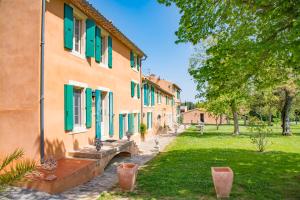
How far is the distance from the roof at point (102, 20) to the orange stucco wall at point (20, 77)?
7.30 ft

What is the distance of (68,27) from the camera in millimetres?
10555

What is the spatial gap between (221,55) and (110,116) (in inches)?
305

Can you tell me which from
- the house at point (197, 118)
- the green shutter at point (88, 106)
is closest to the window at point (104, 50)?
the green shutter at point (88, 106)

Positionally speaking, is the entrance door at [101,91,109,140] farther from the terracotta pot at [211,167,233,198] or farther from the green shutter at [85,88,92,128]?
the terracotta pot at [211,167,233,198]

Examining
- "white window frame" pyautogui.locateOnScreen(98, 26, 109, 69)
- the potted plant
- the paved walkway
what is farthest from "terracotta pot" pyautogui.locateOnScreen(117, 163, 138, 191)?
"white window frame" pyautogui.locateOnScreen(98, 26, 109, 69)

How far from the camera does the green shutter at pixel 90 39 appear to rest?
40.0 ft

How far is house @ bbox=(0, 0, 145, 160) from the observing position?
917cm

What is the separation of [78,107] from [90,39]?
3.11m

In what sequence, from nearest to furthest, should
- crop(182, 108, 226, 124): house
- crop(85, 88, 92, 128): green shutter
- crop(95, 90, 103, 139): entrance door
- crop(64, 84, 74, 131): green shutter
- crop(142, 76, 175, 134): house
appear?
crop(64, 84, 74, 131): green shutter
crop(85, 88, 92, 128): green shutter
crop(95, 90, 103, 139): entrance door
crop(142, 76, 175, 134): house
crop(182, 108, 226, 124): house

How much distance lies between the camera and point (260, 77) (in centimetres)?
1184

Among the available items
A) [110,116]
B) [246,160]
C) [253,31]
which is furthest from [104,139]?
[253,31]

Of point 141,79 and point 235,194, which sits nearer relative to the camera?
point 235,194

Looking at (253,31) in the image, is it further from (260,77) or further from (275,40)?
(260,77)

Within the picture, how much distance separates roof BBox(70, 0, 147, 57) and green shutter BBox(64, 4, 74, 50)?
462 mm
